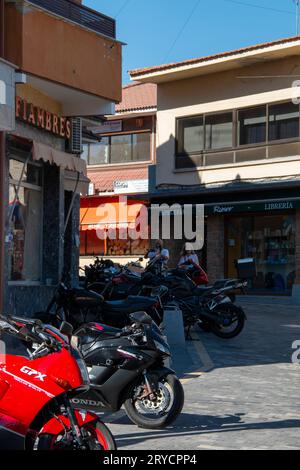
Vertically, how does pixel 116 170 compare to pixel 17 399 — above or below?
above

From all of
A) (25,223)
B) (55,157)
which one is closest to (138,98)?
(25,223)

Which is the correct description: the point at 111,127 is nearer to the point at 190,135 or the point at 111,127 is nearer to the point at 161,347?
the point at 190,135

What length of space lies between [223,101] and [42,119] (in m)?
13.3

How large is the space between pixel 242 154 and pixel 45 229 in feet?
39.4

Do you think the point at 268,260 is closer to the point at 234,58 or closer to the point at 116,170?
the point at 234,58

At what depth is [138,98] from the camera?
35.0 meters

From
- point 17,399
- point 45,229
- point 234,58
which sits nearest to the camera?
point 17,399

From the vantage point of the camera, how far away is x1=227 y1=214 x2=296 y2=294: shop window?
24328mm

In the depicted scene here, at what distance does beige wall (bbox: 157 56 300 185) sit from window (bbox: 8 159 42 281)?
11324mm

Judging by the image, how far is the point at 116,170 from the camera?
34.7 m

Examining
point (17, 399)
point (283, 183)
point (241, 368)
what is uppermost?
point (283, 183)

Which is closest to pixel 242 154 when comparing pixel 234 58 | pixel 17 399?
pixel 234 58

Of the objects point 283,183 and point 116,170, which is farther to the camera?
point 116,170
